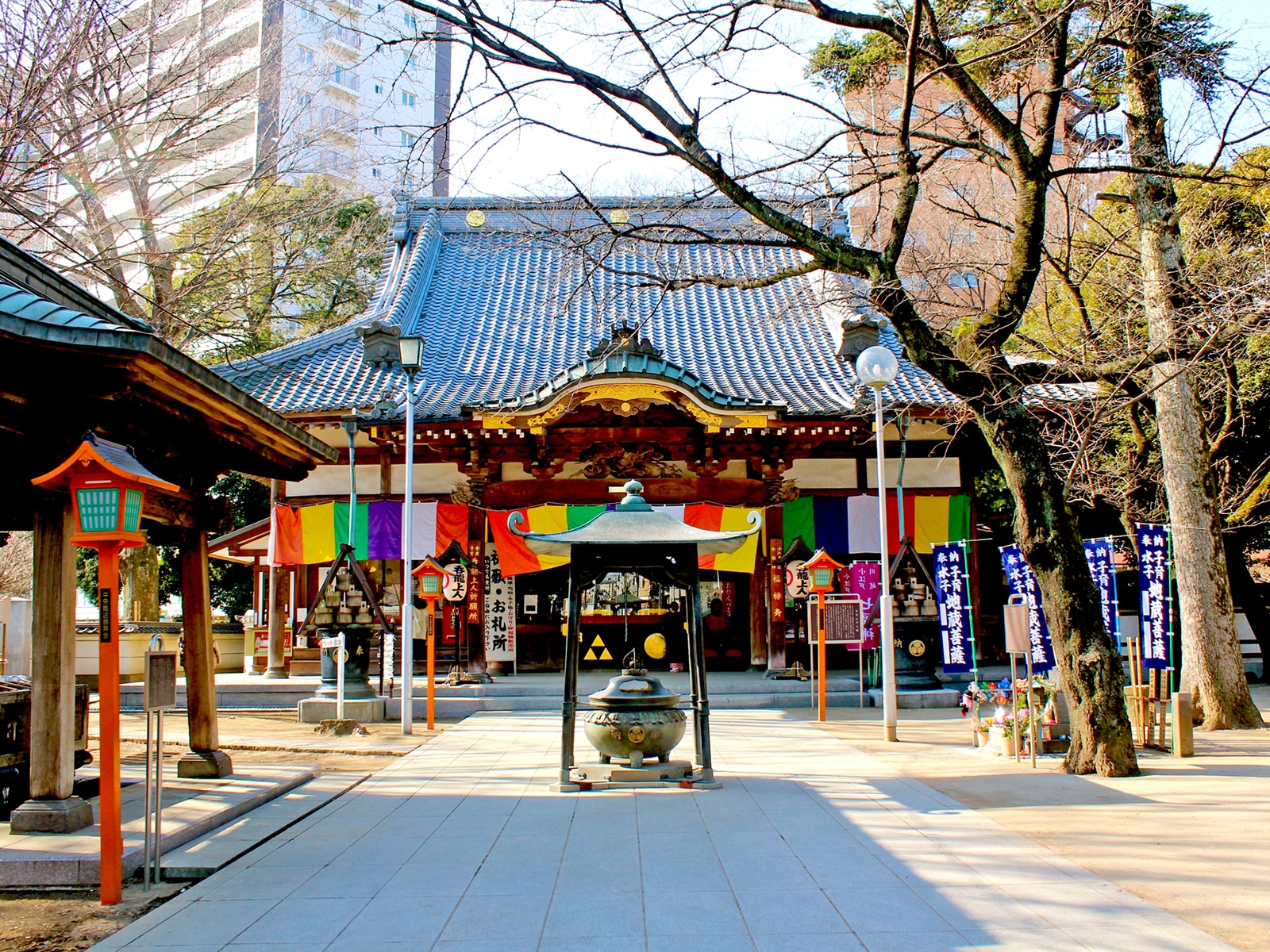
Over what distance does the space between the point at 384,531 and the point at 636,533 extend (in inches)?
333

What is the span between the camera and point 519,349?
1717 centimetres

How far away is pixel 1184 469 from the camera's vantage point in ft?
33.1

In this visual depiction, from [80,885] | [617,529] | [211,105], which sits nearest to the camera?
[80,885]

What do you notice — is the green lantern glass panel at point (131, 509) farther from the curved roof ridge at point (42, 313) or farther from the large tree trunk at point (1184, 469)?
the large tree trunk at point (1184, 469)

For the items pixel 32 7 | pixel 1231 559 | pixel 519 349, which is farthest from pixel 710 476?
pixel 32 7

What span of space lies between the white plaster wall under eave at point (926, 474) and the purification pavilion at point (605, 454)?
30 mm

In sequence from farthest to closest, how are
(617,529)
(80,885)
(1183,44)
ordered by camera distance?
1. (1183,44)
2. (617,529)
3. (80,885)

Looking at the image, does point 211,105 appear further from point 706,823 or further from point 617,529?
point 706,823

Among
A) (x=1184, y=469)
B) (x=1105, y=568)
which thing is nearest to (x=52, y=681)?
(x=1105, y=568)

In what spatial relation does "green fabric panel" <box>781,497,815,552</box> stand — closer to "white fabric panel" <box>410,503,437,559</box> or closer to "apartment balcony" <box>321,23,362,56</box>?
"white fabric panel" <box>410,503,437,559</box>

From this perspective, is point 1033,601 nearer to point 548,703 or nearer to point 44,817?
point 548,703

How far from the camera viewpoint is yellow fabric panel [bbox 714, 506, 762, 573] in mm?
14711

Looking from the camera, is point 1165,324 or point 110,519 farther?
point 1165,324

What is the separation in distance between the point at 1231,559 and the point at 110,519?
15.9m
